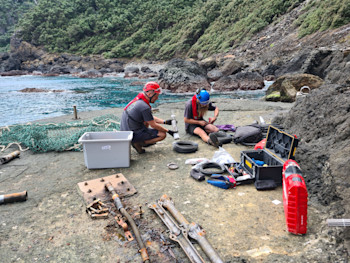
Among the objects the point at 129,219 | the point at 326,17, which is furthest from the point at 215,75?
the point at 129,219

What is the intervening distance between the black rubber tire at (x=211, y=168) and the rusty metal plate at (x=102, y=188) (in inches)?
43.5

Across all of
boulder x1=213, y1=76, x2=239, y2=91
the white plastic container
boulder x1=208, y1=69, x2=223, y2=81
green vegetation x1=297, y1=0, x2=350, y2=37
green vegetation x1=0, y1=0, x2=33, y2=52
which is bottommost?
boulder x1=213, y1=76, x2=239, y2=91

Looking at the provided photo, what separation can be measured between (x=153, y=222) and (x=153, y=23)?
→ 67.1m

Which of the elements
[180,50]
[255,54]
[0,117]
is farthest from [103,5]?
[0,117]

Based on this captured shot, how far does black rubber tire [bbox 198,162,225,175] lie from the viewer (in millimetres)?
3786

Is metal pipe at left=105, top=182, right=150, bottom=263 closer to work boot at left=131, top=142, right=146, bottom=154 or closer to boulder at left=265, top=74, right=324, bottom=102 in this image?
work boot at left=131, top=142, right=146, bottom=154

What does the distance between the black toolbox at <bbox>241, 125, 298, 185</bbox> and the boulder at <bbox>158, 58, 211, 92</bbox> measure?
14946 mm

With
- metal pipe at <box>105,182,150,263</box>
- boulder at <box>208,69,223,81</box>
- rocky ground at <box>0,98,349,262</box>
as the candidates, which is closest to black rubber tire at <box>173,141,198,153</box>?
rocky ground at <box>0,98,349,262</box>

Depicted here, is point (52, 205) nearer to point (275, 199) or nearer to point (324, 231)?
point (275, 199)

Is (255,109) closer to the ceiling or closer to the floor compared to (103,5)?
closer to the floor

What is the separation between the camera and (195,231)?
2.43m

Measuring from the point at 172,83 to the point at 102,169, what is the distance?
15659 millimetres

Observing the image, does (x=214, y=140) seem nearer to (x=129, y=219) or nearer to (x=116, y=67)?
(x=129, y=219)

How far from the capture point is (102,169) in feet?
13.4
